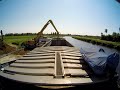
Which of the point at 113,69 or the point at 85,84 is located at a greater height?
the point at 113,69

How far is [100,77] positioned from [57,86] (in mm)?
1562

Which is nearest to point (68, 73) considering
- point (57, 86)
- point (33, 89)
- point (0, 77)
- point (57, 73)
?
point (57, 73)

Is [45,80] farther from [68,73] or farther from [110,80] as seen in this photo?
[110,80]

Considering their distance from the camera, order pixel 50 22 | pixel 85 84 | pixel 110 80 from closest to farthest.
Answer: pixel 85 84
pixel 110 80
pixel 50 22

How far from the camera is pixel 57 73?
602 cm

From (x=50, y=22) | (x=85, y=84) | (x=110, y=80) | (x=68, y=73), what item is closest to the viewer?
(x=85, y=84)

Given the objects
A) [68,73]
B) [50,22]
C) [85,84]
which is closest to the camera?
[85,84]

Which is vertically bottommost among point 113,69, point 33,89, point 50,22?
point 33,89

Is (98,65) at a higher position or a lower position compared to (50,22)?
lower

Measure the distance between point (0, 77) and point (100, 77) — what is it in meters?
3.81

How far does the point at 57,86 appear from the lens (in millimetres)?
5090

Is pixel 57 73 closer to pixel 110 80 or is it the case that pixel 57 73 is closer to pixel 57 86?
pixel 57 86

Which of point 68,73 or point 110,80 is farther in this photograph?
point 68,73

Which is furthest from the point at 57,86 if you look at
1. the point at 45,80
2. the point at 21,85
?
the point at 21,85
